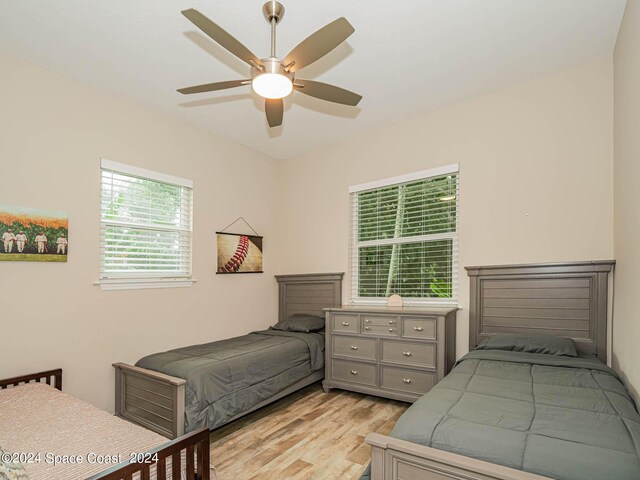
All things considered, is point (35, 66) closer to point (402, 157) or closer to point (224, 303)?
point (224, 303)

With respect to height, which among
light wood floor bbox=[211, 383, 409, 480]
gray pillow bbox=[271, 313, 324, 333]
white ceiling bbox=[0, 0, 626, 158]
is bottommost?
light wood floor bbox=[211, 383, 409, 480]

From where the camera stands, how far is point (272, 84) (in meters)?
1.99

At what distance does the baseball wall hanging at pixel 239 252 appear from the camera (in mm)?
4070

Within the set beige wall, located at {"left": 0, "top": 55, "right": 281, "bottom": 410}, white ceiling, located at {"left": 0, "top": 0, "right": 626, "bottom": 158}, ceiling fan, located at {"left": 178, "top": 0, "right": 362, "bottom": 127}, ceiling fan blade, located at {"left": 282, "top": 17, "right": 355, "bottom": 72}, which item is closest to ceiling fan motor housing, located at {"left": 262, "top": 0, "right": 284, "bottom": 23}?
ceiling fan, located at {"left": 178, "top": 0, "right": 362, "bottom": 127}

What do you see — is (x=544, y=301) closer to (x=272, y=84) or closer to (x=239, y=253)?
(x=272, y=84)

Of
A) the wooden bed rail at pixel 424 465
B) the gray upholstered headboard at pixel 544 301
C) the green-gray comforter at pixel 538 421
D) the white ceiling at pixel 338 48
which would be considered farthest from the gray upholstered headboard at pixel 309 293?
the wooden bed rail at pixel 424 465

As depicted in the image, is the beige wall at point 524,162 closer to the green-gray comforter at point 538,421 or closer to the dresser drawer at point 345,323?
the dresser drawer at point 345,323

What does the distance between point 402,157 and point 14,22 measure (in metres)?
3.33

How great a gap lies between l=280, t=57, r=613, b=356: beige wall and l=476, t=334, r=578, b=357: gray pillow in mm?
519

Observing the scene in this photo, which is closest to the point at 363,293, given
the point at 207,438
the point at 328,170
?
the point at 328,170

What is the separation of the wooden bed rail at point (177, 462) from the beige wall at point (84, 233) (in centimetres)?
181

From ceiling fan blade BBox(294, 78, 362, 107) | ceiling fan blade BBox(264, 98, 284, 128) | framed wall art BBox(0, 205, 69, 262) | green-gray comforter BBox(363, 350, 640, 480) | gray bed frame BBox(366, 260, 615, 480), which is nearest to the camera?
green-gray comforter BBox(363, 350, 640, 480)

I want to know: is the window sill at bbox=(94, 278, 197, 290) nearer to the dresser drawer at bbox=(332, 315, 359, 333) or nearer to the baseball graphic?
the baseball graphic

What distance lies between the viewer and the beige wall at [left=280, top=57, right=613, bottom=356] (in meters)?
2.86
